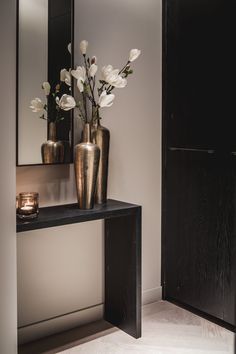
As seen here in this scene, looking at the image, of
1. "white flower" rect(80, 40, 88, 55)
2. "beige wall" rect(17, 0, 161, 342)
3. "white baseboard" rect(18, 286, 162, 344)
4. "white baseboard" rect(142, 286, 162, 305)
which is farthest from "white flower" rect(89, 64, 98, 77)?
"white baseboard" rect(142, 286, 162, 305)

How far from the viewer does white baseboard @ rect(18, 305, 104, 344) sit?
7.84 ft

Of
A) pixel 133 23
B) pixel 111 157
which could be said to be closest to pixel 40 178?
pixel 111 157

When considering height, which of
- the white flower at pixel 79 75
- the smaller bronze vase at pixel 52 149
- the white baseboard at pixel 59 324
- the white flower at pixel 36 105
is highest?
the white flower at pixel 79 75

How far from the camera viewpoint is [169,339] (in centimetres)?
246

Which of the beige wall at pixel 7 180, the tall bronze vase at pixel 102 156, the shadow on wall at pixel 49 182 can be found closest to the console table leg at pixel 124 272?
the tall bronze vase at pixel 102 156

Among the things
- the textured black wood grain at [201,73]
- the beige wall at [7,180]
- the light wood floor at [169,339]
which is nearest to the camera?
the beige wall at [7,180]

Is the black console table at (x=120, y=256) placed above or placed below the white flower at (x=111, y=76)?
below

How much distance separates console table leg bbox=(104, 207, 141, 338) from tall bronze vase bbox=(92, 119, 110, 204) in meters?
0.18

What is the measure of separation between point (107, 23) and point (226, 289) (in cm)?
170

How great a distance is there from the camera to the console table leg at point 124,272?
2426 millimetres

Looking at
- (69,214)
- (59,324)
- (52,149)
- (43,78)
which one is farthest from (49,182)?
(59,324)

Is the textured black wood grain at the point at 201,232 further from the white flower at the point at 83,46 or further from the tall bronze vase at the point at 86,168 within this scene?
the white flower at the point at 83,46

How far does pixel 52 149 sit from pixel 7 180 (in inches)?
27.6

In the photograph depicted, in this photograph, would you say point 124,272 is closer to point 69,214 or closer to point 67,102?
point 69,214
